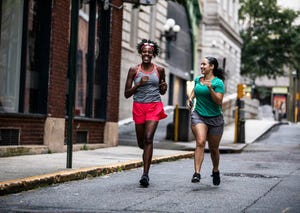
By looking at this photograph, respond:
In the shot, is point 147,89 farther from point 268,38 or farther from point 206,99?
point 268,38

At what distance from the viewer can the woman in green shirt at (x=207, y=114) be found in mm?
8852

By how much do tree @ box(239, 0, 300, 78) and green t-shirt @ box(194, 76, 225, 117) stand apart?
159ft

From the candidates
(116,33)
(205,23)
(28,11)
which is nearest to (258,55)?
(205,23)

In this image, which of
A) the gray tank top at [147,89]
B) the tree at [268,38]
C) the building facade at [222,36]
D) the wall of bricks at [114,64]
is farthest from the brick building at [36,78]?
the tree at [268,38]

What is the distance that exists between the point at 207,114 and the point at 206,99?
20 cm

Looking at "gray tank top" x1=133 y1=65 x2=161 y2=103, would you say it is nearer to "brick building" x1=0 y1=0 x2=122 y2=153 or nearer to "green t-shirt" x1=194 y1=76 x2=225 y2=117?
"green t-shirt" x1=194 y1=76 x2=225 y2=117

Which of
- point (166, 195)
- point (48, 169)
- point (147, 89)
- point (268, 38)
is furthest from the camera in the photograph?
point (268, 38)

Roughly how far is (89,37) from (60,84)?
270cm

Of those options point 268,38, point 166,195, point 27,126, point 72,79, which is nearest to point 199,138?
point 166,195

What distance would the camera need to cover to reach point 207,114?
8.92 meters

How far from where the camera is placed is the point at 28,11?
45.2ft

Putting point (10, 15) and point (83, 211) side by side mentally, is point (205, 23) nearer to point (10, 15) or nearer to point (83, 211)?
point (10, 15)

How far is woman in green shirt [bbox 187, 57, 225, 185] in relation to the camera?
8852mm

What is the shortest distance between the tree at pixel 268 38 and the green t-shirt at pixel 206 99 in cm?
4842
